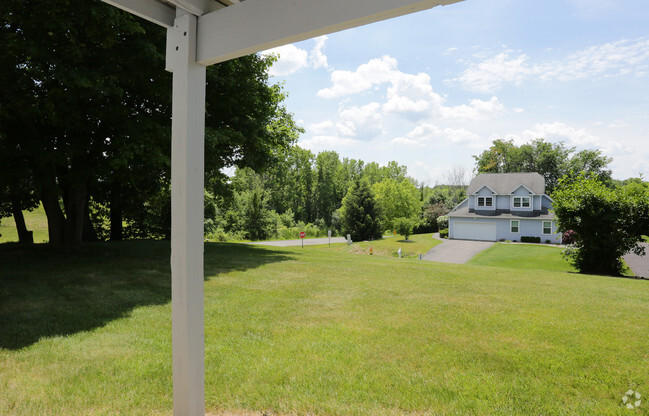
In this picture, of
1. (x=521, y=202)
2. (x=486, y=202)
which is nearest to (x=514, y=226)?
(x=521, y=202)

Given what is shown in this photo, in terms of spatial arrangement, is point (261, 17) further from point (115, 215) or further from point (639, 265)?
point (639, 265)

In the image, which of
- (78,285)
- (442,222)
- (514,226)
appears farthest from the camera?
(442,222)

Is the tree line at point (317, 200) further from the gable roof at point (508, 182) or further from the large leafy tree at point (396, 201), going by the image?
the gable roof at point (508, 182)

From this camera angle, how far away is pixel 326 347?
15.3 ft

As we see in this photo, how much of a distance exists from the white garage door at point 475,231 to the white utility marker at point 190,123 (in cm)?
3626

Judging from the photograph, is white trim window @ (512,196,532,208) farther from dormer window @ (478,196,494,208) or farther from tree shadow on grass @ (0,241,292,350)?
tree shadow on grass @ (0,241,292,350)

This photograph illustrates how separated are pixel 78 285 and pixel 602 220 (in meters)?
17.5

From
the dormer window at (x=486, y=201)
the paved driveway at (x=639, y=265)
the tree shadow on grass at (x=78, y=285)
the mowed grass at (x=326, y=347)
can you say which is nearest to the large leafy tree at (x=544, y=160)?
the dormer window at (x=486, y=201)

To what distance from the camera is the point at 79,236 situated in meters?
12.2

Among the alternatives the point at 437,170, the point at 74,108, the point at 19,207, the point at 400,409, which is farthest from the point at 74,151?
the point at 437,170

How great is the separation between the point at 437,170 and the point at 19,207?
6438 centimetres

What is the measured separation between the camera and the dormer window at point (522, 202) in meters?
35.3

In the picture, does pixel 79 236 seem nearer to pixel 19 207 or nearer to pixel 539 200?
pixel 19 207

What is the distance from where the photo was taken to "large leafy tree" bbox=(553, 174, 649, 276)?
14.4 meters
